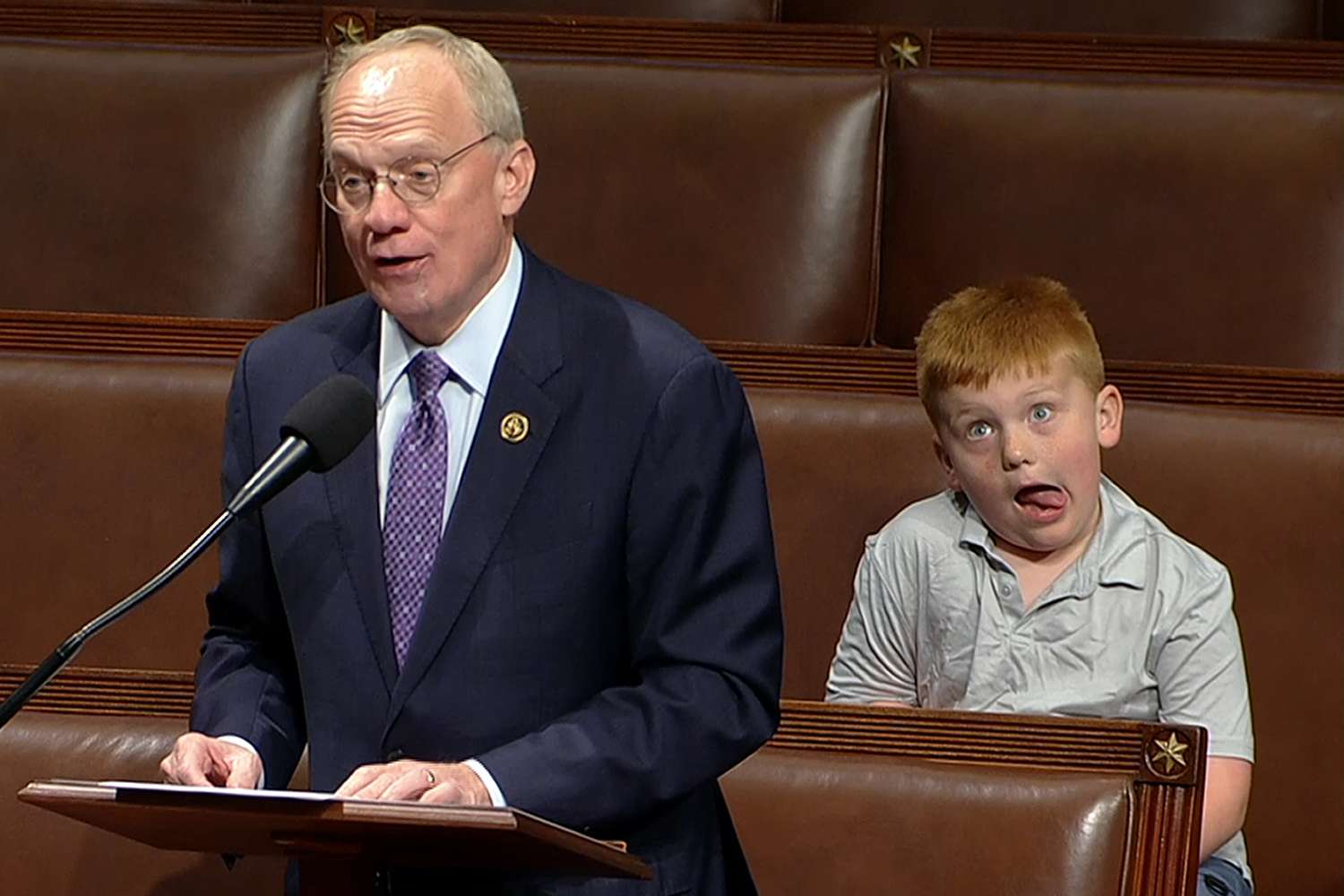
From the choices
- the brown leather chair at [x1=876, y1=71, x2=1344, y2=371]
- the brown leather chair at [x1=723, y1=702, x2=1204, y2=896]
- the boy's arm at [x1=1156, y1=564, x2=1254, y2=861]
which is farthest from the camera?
the brown leather chair at [x1=876, y1=71, x2=1344, y2=371]

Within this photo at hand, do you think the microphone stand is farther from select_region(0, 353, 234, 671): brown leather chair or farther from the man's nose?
select_region(0, 353, 234, 671): brown leather chair

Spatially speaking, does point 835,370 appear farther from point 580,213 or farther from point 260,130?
point 260,130

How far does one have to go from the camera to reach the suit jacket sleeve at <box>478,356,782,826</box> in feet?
2.00

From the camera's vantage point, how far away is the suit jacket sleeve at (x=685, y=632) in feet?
2.00

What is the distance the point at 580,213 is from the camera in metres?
1.06

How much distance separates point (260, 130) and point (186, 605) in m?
0.25

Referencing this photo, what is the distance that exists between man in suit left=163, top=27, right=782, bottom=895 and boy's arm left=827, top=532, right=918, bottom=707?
0.20 metres

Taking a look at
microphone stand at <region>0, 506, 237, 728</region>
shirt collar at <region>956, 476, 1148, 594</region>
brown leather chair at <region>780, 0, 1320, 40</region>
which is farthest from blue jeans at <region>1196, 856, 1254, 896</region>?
brown leather chair at <region>780, 0, 1320, 40</region>

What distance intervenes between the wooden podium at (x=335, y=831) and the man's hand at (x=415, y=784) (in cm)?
1

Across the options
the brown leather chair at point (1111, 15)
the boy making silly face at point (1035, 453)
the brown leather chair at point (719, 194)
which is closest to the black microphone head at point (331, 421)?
the boy making silly face at point (1035, 453)

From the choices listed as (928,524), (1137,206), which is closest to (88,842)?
(928,524)

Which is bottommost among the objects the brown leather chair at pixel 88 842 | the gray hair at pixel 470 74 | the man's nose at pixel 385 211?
the brown leather chair at pixel 88 842

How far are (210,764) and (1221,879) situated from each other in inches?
15.1

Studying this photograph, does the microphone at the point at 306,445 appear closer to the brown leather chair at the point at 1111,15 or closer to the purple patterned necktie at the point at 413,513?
the purple patterned necktie at the point at 413,513
